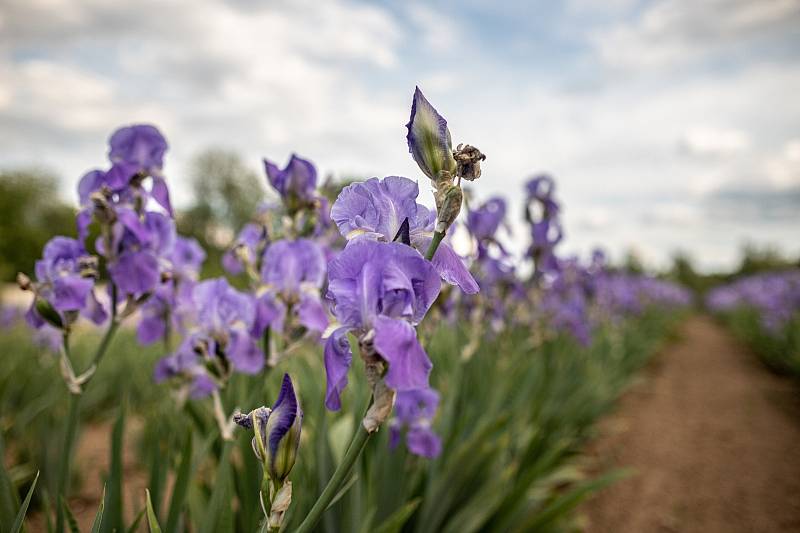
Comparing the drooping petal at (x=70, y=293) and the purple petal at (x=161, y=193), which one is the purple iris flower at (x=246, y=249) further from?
the drooping petal at (x=70, y=293)

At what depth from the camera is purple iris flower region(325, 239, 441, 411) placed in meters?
0.75

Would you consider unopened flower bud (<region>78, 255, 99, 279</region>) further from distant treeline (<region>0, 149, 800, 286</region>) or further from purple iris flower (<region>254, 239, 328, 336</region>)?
distant treeline (<region>0, 149, 800, 286</region>)

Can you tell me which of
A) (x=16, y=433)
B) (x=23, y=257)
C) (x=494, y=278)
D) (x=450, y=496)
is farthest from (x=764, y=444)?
(x=23, y=257)

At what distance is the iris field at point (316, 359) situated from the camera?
2.61 ft

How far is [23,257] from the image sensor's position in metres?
18.3

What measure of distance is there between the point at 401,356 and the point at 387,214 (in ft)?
0.92

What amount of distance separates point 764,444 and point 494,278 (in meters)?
4.35

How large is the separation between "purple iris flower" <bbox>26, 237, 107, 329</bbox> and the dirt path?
3.23m

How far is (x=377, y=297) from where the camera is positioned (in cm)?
79

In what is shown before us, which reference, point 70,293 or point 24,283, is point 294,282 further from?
point 24,283

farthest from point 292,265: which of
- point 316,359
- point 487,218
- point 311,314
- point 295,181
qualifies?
point 316,359

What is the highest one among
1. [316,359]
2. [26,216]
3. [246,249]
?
[26,216]

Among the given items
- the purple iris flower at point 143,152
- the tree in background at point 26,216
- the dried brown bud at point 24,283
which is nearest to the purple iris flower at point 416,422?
the purple iris flower at point 143,152

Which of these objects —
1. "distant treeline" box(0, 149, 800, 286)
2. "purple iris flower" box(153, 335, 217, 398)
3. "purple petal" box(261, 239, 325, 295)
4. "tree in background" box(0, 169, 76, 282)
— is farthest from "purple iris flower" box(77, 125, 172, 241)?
"distant treeline" box(0, 149, 800, 286)
